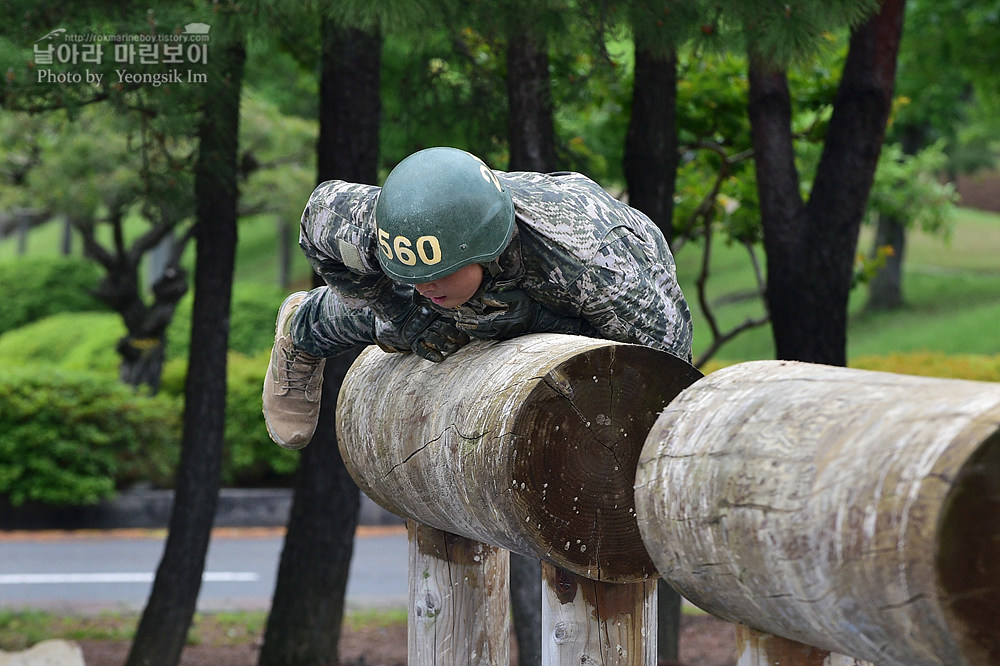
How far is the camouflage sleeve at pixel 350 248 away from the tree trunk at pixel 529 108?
7.15 feet

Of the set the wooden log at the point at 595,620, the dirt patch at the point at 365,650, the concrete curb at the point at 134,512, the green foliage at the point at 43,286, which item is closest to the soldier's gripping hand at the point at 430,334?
the wooden log at the point at 595,620

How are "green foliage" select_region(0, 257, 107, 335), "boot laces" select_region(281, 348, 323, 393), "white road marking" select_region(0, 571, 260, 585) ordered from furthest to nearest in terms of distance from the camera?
1. "green foliage" select_region(0, 257, 107, 335)
2. "white road marking" select_region(0, 571, 260, 585)
3. "boot laces" select_region(281, 348, 323, 393)

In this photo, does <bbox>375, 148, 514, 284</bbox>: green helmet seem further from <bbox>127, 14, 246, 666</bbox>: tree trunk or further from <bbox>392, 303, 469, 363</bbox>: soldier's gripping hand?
<bbox>127, 14, 246, 666</bbox>: tree trunk

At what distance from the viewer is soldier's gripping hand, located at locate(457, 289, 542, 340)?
252cm

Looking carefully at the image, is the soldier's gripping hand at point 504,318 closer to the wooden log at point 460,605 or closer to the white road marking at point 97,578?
the wooden log at point 460,605

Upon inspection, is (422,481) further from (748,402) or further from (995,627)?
(995,627)

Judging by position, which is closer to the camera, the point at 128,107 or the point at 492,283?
the point at 492,283

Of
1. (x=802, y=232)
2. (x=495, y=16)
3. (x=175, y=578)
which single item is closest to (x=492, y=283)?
(x=495, y=16)

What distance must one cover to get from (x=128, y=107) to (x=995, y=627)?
4363mm

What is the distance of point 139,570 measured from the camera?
871 cm

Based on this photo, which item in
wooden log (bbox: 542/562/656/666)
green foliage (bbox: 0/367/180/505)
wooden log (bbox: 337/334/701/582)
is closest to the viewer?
wooden log (bbox: 337/334/701/582)

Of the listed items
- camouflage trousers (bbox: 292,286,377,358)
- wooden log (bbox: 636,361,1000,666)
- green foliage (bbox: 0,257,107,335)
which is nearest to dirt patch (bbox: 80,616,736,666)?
camouflage trousers (bbox: 292,286,377,358)

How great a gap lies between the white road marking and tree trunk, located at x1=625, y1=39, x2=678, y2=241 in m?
5.00

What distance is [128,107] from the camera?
15.9ft
